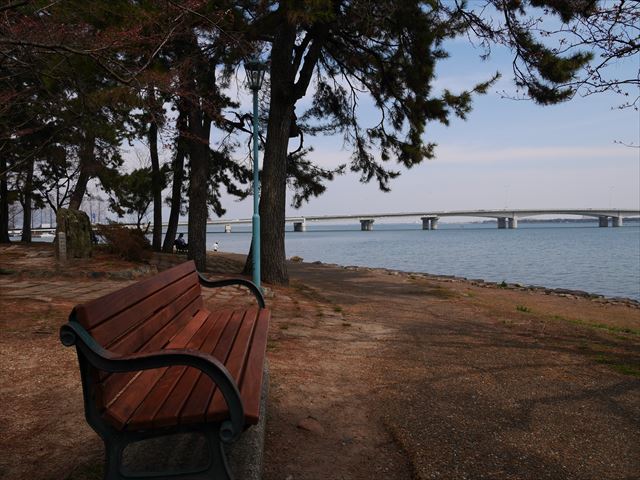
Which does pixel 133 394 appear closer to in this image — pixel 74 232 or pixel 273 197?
pixel 273 197

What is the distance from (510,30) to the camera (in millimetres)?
9133

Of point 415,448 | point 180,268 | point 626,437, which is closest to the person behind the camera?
point 415,448

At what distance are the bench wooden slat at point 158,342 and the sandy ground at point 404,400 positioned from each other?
652 mm

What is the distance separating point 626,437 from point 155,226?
18.8 meters

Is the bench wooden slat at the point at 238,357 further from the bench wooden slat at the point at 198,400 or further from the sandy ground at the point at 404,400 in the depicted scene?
the sandy ground at the point at 404,400

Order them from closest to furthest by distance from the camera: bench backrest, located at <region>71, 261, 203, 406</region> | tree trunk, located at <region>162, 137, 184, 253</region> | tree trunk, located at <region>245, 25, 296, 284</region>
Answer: bench backrest, located at <region>71, 261, 203, 406</region>, tree trunk, located at <region>245, 25, 296, 284</region>, tree trunk, located at <region>162, 137, 184, 253</region>

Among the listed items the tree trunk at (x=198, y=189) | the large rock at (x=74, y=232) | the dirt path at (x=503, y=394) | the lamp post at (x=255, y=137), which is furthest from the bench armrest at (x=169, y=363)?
the tree trunk at (x=198, y=189)

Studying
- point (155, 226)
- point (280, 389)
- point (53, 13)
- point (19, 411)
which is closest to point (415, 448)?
point (280, 389)

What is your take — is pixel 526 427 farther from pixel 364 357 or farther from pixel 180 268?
pixel 180 268

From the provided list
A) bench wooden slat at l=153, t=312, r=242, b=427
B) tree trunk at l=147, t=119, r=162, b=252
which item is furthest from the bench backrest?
tree trunk at l=147, t=119, r=162, b=252

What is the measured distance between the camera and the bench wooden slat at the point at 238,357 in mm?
2100

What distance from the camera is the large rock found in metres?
11.6

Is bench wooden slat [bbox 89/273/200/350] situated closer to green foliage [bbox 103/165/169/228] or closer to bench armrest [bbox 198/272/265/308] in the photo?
bench armrest [bbox 198/272/265/308]

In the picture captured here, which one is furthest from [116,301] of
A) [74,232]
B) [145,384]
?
[74,232]
